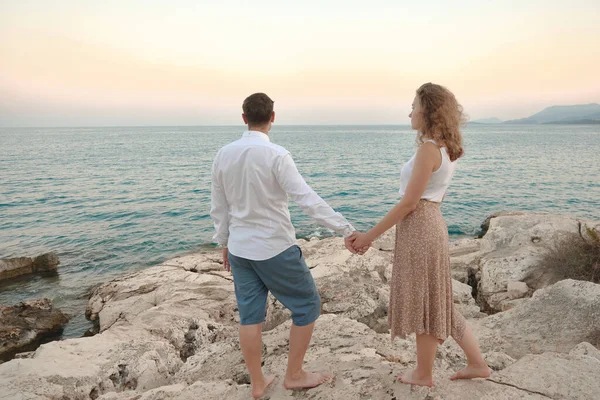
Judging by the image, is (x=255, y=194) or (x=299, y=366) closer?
(x=255, y=194)

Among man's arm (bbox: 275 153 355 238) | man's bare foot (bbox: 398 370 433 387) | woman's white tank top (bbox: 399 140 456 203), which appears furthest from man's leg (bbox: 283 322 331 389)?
woman's white tank top (bbox: 399 140 456 203)

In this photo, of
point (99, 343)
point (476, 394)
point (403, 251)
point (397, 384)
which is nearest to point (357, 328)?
point (397, 384)

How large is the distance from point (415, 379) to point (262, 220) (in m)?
1.82

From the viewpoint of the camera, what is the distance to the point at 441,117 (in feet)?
8.68

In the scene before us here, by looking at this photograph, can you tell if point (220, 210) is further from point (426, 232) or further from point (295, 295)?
point (426, 232)

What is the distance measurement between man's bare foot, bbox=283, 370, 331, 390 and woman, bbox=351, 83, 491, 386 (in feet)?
2.53

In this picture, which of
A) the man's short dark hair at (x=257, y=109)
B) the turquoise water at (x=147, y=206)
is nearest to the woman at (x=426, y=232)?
the man's short dark hair at (x=257, y=109)

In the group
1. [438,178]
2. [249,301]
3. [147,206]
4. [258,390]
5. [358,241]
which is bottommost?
[147,206]

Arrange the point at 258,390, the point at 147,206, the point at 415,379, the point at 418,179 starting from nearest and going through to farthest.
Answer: the point at 418,179, the point at 415,379, the point at 258,390, the point at 147,206

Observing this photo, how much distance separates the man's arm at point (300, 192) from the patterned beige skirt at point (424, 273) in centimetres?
57

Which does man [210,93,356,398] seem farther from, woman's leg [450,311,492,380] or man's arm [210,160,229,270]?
woman's leg [450,311,492,380]

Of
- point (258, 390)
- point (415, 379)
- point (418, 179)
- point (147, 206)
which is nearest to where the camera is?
point (418, 179)

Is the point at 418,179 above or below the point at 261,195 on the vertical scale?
above

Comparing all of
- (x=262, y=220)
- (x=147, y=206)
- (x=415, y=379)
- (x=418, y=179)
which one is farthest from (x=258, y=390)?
(x=147, y=206)
